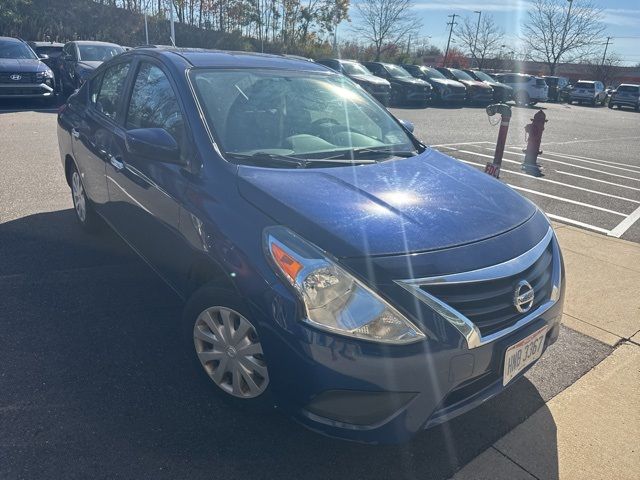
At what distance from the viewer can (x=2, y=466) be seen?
7.09 feet

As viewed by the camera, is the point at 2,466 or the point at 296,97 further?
the point at 296,97

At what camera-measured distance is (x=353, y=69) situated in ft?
65.0

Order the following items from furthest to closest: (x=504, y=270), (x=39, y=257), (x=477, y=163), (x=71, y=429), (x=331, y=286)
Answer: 1. (x=477, y=163)
2. (x=39, y=257)
3. (x=71, y=429)
4. (x=504, y=270)
5. (x=331, y=286)

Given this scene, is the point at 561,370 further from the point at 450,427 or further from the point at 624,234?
the point at 624,234

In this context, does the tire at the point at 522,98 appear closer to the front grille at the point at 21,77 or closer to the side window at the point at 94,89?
the front grille at the point at 21,77

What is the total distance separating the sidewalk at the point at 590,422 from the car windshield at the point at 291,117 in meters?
1.68

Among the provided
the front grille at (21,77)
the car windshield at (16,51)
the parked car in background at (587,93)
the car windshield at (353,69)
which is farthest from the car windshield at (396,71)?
the parked car in background at (587,93)

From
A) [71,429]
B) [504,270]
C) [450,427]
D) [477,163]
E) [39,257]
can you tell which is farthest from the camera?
[477,163]

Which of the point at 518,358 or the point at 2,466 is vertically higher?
the point at 518,358

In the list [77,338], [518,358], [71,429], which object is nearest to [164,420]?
[71,429]

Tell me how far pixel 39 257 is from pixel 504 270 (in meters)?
3.53

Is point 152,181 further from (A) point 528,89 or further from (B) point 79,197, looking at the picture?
(A) point 528,89

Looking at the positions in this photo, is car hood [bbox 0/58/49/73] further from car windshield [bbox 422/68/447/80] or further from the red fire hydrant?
car windshield [bbox 422/68/447/80]

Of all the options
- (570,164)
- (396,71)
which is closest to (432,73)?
(396,71)
